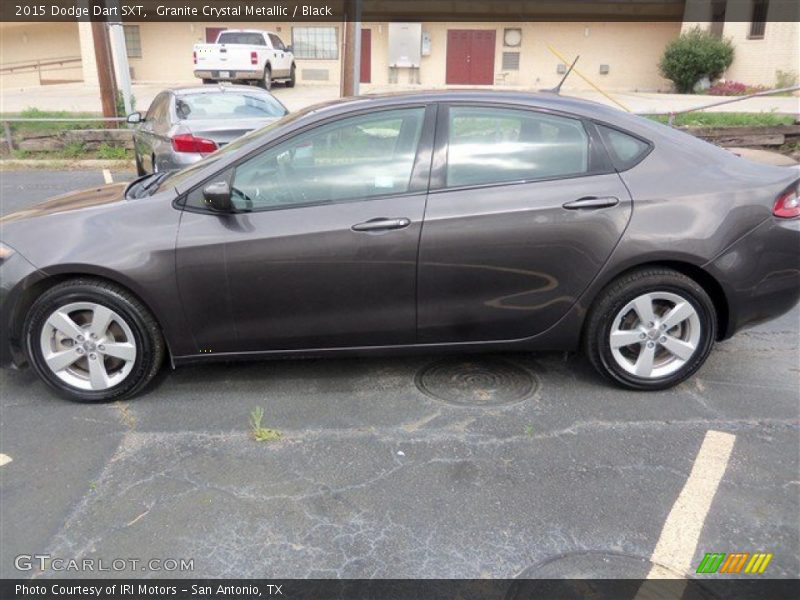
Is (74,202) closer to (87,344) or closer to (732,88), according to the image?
(87,344)

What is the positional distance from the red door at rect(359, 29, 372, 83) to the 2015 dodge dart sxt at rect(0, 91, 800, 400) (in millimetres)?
26511

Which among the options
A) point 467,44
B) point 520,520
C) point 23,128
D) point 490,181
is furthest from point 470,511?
point 467,44

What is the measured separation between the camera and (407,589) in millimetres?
2438

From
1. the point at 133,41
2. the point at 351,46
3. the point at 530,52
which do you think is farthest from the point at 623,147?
the point at 133,41

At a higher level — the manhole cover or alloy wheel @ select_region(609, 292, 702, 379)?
alloy wheel @ select_region(609, 292, 702, 379)

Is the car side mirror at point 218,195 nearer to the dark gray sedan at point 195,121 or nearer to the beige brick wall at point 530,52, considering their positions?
the dark gray sedan at point 195,121

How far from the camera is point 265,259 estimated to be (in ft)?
11.6

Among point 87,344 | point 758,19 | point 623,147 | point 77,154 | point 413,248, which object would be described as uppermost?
point 758,19

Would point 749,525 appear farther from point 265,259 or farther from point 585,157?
point 265,259

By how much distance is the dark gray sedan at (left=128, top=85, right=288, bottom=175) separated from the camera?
7.52m

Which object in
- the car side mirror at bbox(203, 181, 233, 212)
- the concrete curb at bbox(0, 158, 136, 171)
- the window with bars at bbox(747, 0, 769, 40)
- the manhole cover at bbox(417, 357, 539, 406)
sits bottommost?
the concrete curb at bbox(0, 158, 136, 171)

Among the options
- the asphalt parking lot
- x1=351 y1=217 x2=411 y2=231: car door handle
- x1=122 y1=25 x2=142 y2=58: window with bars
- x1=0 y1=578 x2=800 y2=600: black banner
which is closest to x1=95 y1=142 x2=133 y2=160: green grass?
the asphalt parking lot

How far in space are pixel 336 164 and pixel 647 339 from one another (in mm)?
1947

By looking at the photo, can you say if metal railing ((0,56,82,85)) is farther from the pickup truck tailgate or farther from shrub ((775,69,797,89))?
shrub ((775,69,797,89))
